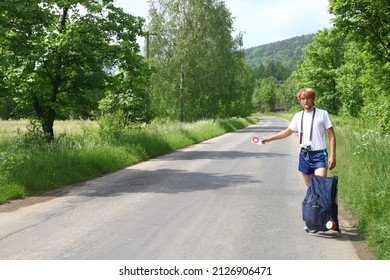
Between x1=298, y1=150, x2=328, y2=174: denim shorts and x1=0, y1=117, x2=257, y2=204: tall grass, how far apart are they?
225 inches

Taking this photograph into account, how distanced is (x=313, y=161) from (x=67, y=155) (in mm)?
7711

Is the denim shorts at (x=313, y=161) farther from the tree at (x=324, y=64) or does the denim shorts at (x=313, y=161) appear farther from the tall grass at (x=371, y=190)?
the tree at (x=324, y=64)

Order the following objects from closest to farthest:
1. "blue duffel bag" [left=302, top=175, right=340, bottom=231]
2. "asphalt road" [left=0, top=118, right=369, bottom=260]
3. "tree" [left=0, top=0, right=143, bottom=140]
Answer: "asphalt road" [left=0, top=118, right=369, bottom=260] → "blue duffel bag" [left=302, top=175, right=340, bottom=231] → "tree" [left=0, top=0, right=143, bottom=140]

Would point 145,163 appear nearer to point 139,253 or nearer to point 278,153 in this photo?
point 278,153

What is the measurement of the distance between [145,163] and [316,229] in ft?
30.0

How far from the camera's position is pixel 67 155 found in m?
11.4

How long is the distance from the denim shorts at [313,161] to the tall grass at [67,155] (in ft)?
18.7

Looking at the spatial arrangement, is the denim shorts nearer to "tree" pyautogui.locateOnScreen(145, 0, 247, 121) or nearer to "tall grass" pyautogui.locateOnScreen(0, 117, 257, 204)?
"tall grass" pyautogui.locateOnScreen(0, 117, 257, 204)

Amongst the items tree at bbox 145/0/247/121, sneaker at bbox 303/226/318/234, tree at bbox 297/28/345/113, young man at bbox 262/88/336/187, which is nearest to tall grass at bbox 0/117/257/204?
sneaker at bbox 303/226/318/234

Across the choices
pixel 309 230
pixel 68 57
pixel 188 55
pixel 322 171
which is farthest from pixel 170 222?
pixel 188 55

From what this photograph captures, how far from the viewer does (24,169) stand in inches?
367

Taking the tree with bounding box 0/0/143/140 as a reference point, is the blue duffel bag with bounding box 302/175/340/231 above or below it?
below

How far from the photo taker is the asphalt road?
4.88 meters
